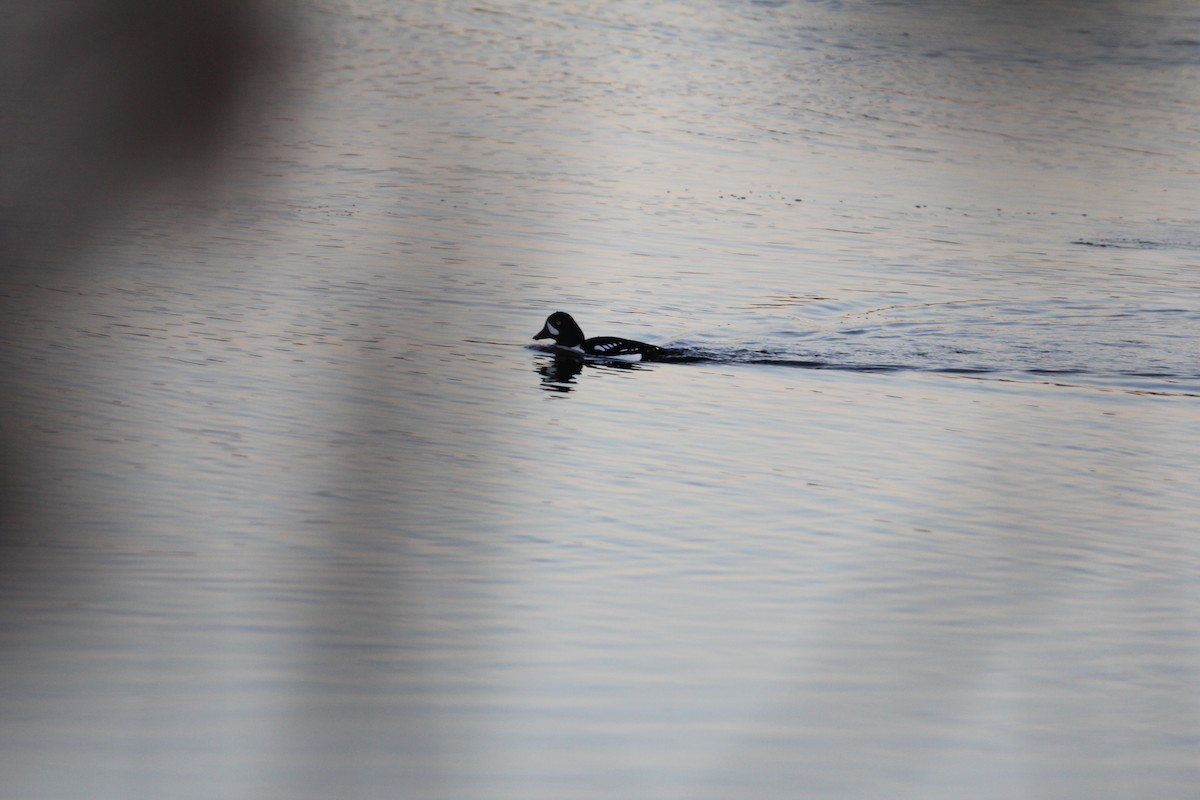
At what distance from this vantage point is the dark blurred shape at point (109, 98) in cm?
68

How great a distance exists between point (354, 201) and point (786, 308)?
9.97 meters

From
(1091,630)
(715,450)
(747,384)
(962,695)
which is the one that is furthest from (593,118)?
(747,384)

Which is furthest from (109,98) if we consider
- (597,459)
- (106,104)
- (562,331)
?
(562,331)

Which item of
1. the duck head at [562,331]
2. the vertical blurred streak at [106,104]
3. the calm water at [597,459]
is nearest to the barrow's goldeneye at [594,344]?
the duck head at [562,331]

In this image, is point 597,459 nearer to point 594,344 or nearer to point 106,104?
point 594,344

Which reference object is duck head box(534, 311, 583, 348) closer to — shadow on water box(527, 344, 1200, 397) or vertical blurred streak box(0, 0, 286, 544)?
shadow on water box(527, 344, 1200, 397)

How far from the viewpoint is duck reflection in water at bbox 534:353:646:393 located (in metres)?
8.07

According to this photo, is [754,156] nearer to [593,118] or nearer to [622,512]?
[593,118]

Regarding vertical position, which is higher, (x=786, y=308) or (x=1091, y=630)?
(x=786, y=308)

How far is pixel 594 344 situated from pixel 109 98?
859 centimetres

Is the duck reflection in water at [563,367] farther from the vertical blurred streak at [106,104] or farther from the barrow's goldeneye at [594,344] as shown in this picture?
the vertical blurred streak at [106,104]

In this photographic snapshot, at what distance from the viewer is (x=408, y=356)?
115 centimetres

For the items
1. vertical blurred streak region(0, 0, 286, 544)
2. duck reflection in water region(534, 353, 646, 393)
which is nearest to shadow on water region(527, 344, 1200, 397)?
duck reflection in water region(534, 353, 646, 393)

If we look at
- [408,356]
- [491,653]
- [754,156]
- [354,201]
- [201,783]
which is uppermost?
[754,156]
